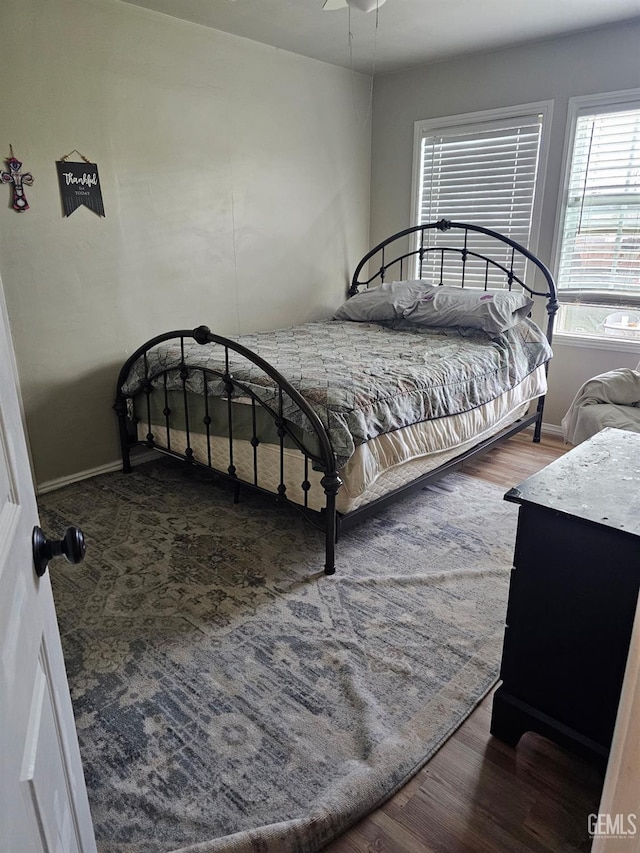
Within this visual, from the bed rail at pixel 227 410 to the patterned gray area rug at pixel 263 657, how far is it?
0.87 ft

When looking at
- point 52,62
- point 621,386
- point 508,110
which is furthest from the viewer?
point 508,110

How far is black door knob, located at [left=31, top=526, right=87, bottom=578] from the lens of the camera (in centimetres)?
83

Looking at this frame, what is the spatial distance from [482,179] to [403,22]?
1179mm

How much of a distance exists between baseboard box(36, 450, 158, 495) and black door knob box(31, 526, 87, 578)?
2433 millimetres

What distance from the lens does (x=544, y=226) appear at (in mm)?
3879

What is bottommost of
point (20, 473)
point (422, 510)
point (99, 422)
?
point (422, 510)

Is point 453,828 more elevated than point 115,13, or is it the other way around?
point 115,13

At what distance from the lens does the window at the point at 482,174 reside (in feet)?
12.7

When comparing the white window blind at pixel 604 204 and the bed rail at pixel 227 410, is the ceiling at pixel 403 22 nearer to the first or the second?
the white window blind at pixel 604 204

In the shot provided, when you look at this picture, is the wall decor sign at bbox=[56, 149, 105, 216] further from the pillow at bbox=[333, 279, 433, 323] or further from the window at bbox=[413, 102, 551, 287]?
the window at bbox=[413, 102, 551, 287]

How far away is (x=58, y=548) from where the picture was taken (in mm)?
840

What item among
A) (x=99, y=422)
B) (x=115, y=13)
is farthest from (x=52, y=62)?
(x=99, y=422)

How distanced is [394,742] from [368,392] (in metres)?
1.31

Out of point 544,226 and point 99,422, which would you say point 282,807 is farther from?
point 544,226
